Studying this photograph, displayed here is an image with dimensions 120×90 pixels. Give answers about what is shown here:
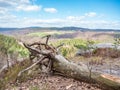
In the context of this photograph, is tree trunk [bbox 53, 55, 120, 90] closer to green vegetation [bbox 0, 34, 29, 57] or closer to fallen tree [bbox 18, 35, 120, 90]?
fallen tree [bbox 18, 35, 120, 90]

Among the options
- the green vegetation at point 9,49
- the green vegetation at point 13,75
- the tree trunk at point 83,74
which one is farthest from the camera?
the green vegetation at point 9,49

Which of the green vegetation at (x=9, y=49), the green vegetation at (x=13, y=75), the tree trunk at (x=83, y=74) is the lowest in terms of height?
the green vegetation at (x=9, y=49)

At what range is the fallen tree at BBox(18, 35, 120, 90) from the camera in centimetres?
841

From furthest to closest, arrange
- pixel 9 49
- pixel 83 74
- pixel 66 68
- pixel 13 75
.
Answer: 1. pixel 9 49
2. pixel 13 75
3. pixel 66 68
4. pixel 83 74

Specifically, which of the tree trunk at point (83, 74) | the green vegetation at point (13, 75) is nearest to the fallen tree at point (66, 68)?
the tree trunk at point (83, 74)

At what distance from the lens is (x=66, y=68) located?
381 inches

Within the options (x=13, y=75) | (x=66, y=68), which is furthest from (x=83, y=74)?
(x=13, y=75)

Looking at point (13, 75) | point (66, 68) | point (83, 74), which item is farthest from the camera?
point (13, 75)

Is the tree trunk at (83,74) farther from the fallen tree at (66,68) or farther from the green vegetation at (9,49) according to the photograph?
the green vegetation at (9,49)

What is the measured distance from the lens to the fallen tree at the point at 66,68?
8414mm

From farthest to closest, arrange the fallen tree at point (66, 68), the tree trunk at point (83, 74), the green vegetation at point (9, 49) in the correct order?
the green vegetation at point (9, 49), the fallen tree at point (66, 68), the tree trunk at point (83, 74)

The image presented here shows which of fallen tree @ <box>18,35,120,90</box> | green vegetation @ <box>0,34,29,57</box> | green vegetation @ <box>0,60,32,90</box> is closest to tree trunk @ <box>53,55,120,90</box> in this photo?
fallen tree @ <box>18,35,120,90</box>

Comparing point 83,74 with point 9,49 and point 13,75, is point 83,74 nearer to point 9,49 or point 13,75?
point 13,75

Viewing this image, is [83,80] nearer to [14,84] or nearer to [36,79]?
[36,79]
